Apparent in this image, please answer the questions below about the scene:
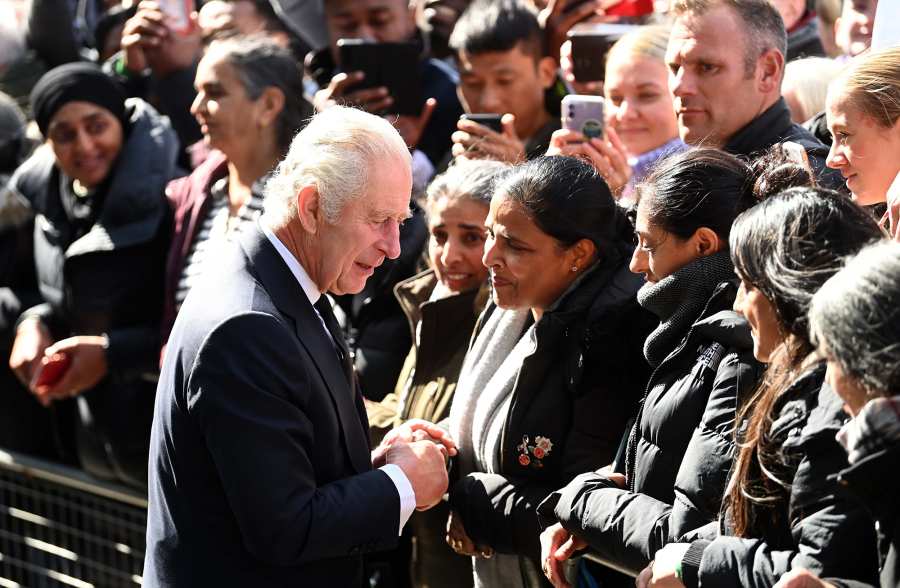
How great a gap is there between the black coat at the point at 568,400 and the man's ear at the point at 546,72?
1.85 metres

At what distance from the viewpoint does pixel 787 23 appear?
5.08 meters

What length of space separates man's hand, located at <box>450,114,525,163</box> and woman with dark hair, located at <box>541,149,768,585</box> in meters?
1.40

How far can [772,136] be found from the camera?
369cm

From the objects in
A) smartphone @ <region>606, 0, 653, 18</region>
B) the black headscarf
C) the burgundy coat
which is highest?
smartphone @ <region>606, 0, 653, 18</region>

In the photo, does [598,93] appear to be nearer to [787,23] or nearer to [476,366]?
[787,23]

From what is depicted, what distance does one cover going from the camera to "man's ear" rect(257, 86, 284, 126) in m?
5.15

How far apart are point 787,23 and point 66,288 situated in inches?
125

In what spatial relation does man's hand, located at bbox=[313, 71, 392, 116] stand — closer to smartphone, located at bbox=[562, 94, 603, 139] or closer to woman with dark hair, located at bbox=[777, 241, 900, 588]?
smartphone, located at bbox=[562, 94, 603, 139]

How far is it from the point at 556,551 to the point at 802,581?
1.03 m

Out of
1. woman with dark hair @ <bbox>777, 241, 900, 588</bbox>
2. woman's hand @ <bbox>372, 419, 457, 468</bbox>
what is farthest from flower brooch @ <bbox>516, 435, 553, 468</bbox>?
woman with dark hair @ <bbox>777, 241, 900, 588</bbox>

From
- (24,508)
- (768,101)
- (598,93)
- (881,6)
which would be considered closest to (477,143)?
(598,93)

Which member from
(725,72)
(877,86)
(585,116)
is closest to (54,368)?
(585,116)

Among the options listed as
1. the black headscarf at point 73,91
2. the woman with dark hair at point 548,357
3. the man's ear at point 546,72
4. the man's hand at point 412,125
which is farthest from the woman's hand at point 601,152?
the black headscarf at point 73,91

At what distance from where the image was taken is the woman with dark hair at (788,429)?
7.52ft
